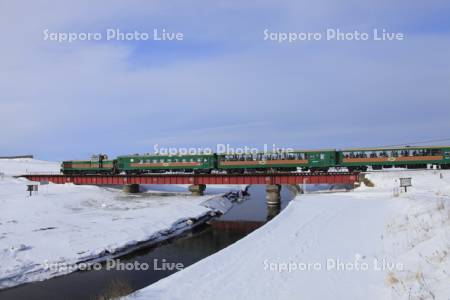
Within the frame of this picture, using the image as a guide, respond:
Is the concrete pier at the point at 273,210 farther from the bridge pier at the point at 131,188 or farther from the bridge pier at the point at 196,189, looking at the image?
the bridge pier at the point at 131,188

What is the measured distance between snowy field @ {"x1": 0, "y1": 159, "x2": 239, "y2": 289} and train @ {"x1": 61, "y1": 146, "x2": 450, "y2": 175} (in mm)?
6300

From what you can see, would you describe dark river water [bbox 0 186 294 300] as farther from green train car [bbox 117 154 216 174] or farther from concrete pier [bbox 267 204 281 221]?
green train car [bbox 117 154 216 174]

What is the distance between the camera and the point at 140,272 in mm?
18203

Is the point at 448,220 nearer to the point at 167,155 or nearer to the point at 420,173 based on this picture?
the point at 420,173

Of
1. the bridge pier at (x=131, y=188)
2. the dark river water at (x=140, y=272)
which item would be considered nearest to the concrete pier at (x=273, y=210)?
the dark river water at (x=140, y=272)

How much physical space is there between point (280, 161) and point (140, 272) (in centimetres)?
3313

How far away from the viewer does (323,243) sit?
663 inches

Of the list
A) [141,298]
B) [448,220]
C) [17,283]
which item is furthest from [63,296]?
[448,220]

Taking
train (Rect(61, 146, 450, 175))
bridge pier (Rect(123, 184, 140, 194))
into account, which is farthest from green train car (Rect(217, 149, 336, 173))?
bridge pier (Rect(123, 184, 140, 194))

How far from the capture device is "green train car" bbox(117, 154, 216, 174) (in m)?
51.8

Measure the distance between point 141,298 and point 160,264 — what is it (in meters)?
8.42

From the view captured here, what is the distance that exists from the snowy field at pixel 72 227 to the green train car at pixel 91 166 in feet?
34.1

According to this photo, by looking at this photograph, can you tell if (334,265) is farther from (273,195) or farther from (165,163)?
(165,163)

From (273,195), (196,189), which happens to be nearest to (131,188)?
(196,189)
